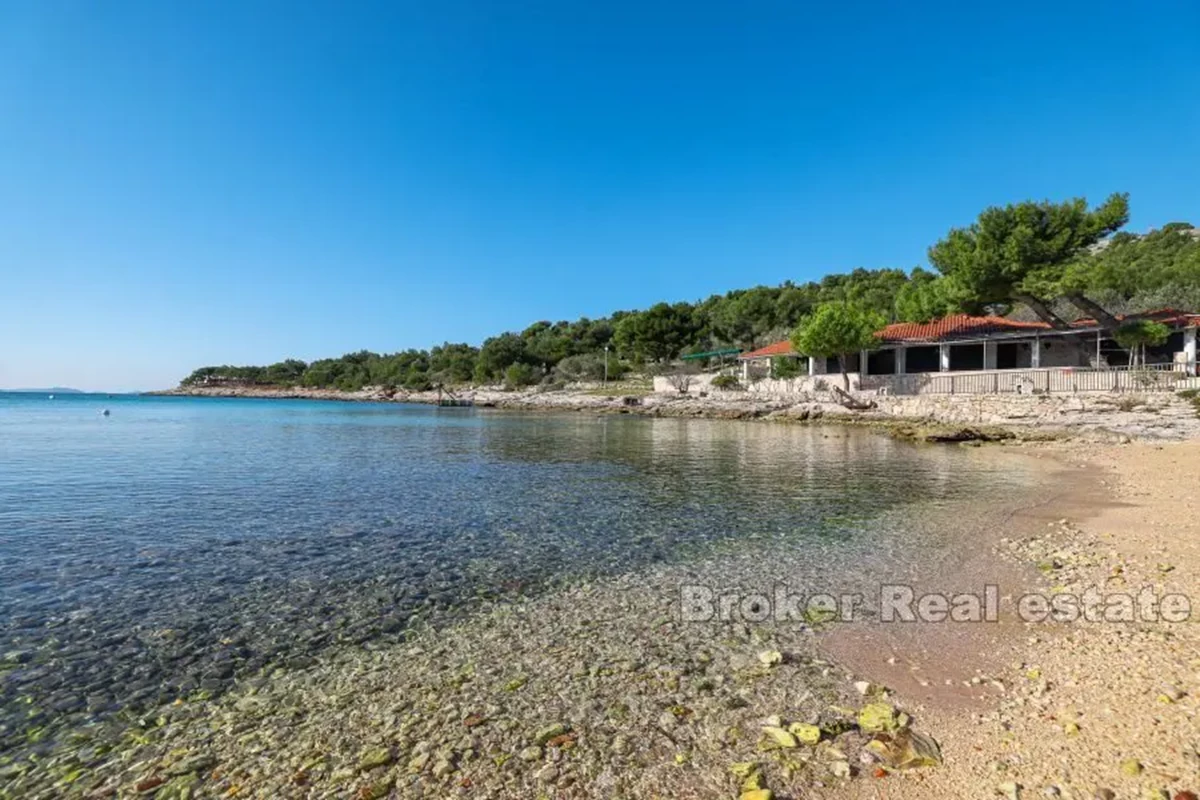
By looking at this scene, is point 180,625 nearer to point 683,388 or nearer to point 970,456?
point 970,456

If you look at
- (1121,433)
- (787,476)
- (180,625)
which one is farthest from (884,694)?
(1121,433)

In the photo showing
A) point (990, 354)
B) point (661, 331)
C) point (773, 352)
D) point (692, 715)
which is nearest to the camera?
point (692, 715)

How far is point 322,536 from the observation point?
10.6 meters

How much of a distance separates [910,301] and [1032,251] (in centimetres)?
957

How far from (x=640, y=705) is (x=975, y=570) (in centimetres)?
586

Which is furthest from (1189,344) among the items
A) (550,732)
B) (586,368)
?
(586,368)

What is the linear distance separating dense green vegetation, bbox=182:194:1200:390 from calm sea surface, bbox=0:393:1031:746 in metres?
21.2

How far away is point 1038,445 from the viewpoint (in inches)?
1013

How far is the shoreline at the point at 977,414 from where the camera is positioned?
1043 inches

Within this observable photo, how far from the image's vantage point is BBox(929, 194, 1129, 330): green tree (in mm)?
35969

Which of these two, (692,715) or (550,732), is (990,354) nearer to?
(692,715)

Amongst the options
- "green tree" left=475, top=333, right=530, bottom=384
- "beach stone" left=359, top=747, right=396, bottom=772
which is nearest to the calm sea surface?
"beach stone" left=359, top=747, right=396, bottom=772

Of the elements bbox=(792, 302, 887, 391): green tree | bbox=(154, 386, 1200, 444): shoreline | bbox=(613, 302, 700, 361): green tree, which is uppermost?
bbox=(613, 302, 700, 361): green tree

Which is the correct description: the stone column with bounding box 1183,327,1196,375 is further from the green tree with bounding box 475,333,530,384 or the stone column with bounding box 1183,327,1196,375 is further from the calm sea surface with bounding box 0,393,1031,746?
the green tree with bounding box 475,333,530,384
